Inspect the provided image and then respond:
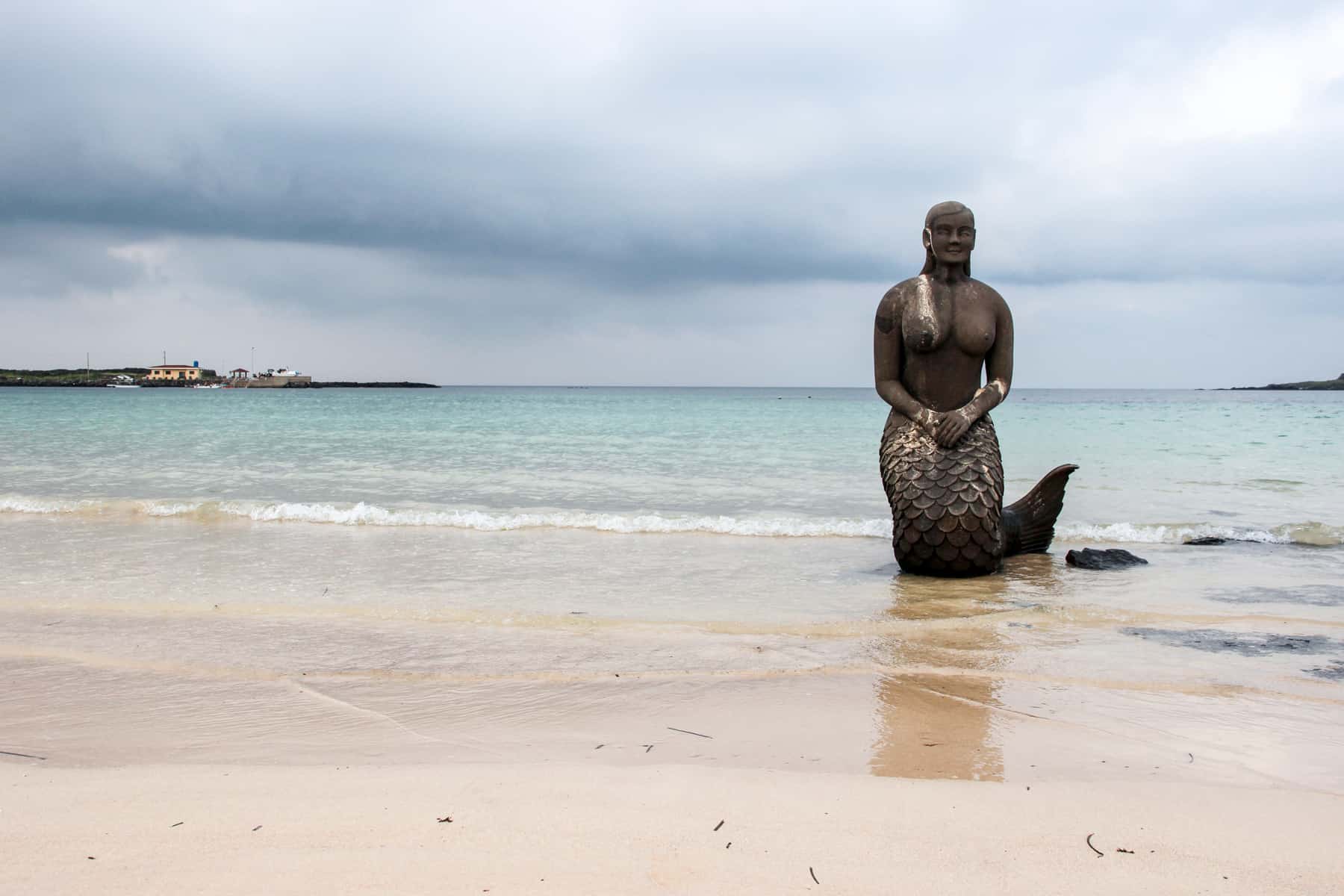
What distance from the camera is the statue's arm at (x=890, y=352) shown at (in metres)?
6.78

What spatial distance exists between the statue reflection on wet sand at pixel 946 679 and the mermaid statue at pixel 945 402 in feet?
0.98

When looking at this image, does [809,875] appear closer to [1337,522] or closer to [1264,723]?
[1264,723]

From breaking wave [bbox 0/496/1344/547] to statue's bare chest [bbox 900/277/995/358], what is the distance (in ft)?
9.33

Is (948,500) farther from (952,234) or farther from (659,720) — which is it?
(659,720)

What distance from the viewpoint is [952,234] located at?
668 cm

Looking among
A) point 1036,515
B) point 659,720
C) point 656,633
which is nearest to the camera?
point 659,720

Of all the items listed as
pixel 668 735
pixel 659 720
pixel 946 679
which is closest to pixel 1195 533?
pixel 946 679

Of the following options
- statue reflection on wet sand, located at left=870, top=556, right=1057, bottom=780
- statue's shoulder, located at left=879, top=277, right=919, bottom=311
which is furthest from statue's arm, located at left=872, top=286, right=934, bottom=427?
statue reflection on wet sand, located at left=870, top=556, right=1057, bottom=780

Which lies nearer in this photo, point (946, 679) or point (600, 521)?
point (946, 679)

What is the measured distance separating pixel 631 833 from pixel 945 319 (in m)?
5.08

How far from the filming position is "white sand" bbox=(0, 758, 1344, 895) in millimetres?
2229

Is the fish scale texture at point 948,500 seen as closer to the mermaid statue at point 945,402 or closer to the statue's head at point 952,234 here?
the mermaid statue at point 945,402

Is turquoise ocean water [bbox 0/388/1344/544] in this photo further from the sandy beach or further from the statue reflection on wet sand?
the statue reflection on wet sand

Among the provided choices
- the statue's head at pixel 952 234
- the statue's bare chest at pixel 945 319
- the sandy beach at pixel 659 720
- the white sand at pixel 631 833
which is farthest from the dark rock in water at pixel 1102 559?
the white sand at pixel 631 833
